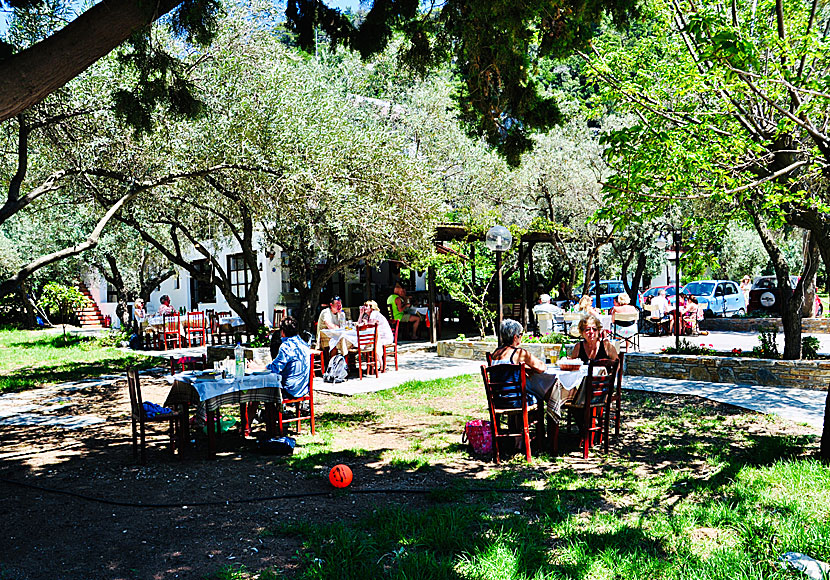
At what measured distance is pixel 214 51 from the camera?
946 centimetres

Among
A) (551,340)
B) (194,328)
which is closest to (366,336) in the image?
(551,340)

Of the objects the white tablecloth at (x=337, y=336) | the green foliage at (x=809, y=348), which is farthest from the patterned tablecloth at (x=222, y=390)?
the green foliage at (x=809, y=348)

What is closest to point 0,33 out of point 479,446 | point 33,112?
point 33,112

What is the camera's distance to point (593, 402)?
5926mm

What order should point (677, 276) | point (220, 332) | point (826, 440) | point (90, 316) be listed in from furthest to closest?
point (90, 316) → point (220, 332) → point (677, 276) → point (826, 440)

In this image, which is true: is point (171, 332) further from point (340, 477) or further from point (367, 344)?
point (340, 477)

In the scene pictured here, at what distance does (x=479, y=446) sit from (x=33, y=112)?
7081 mm

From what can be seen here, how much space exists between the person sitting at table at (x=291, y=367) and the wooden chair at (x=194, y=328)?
11.1 metres

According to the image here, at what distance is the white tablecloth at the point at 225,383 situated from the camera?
5977 millimetres

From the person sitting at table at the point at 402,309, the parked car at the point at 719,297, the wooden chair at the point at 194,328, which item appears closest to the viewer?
the person sitting at table at the point at 402,309

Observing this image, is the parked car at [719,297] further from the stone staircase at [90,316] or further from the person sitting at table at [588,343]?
the stone staircase at [90,316]

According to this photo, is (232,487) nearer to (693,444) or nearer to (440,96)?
(693,444)

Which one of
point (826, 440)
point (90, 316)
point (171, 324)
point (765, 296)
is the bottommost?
point (826, 440)

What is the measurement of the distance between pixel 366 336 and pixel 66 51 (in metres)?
8.11
